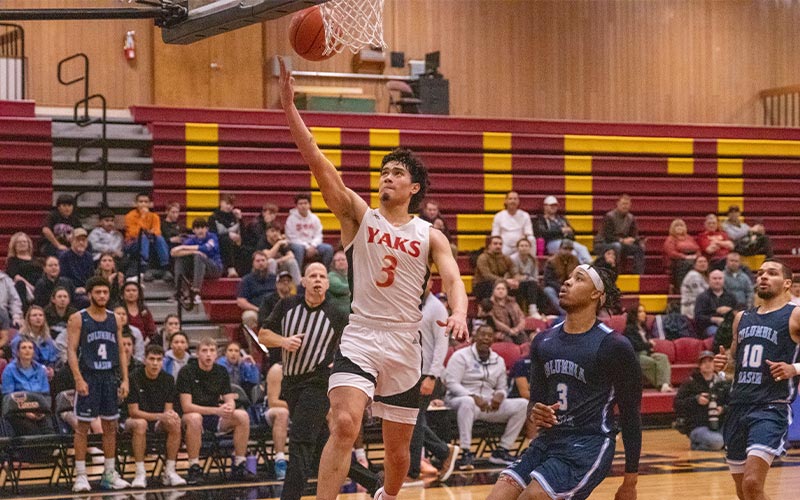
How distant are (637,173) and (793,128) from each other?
334cm

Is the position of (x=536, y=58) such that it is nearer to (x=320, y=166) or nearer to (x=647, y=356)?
(x=647, y=356)

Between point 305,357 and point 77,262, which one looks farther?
point 77,262

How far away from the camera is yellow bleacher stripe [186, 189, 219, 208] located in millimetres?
15891

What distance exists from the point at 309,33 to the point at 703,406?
7.31 m

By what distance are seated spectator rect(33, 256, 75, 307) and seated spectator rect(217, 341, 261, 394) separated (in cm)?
219

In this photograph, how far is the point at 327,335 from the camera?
7.36 metres

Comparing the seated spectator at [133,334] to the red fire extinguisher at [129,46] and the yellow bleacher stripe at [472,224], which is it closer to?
the yellow bleacher stripe at [472,224]

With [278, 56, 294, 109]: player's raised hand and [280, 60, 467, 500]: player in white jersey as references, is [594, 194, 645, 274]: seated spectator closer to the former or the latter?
[280, 60, 467, 500]: player in white jersey

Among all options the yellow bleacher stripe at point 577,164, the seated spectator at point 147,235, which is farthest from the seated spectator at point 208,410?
the yellow bleacher stripe at point 577,164

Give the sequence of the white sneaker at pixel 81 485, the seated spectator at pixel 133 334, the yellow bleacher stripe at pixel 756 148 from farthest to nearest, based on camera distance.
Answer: the yellow bleacher stripe at pixel 756 148 < the seated spectator at pixel 133 334 < the white sneaker at pixel 81 485

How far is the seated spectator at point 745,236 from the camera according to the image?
17.0 metres

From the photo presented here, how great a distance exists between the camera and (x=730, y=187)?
1919cm

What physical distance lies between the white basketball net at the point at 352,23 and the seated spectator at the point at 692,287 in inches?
340

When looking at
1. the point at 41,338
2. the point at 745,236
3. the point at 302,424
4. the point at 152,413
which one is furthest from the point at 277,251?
the point at 745,236
